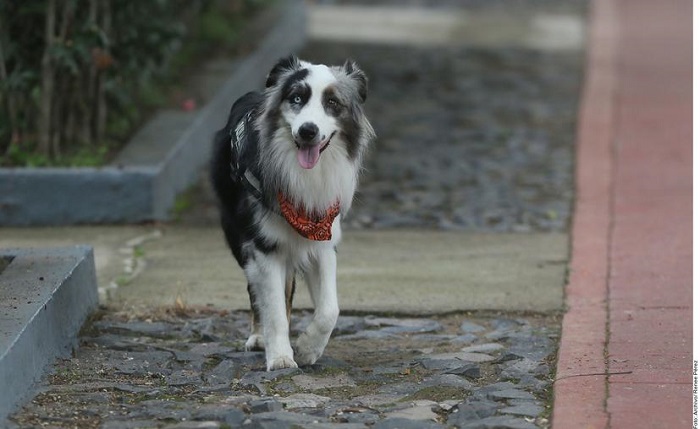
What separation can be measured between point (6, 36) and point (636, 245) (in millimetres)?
4374

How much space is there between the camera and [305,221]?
6.05m

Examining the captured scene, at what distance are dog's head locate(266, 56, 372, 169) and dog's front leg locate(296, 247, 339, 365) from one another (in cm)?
53

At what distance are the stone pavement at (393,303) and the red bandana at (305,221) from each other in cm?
59

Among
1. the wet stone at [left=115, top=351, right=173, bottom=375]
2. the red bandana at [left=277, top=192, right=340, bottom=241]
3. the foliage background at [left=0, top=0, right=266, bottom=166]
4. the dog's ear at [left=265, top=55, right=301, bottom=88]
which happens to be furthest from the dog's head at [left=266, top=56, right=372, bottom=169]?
the foliage background at [left=0, top=0, right=266, bottom=166]

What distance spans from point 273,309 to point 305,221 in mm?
412

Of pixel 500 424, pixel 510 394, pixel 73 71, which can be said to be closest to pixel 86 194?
pixel 73 71

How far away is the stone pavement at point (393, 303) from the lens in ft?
18.1

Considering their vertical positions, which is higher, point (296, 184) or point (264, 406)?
point (296, 184)

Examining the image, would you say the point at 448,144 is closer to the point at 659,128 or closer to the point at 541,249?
the point at 659,128

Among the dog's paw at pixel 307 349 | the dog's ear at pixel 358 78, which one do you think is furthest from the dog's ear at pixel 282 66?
the dog's paw at pixel 307 349

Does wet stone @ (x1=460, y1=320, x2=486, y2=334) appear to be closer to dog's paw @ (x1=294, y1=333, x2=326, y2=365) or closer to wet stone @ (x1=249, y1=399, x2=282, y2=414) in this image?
dog's paw @ (x1=294, y1=333, x2=326, y2=365)

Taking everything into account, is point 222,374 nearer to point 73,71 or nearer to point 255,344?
point 255,344

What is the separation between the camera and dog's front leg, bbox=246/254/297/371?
20.0 ft

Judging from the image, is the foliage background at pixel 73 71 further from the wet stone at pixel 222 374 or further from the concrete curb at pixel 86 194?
the wet stone at pixel 222 374
